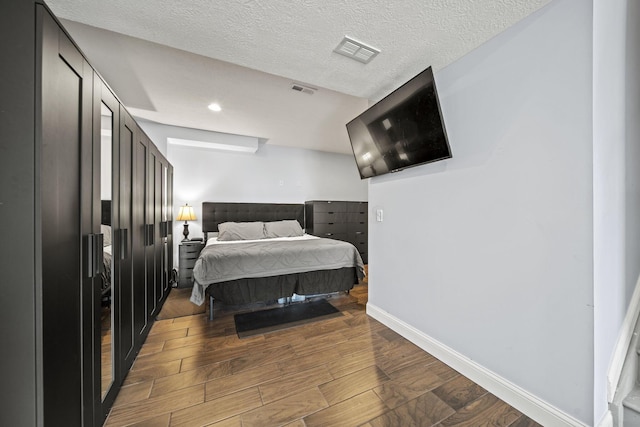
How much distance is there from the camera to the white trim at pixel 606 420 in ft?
3.48

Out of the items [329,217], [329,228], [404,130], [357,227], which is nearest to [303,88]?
[404,130]

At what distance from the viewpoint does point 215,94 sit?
262cm

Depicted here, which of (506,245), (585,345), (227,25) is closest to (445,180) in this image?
(506,245)

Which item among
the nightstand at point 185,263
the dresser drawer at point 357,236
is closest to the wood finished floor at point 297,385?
the nightstand at point 185,263

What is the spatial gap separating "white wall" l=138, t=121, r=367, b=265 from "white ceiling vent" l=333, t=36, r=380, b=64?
3.14 m

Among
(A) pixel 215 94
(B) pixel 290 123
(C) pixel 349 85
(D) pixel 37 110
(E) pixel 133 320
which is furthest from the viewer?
(B) pixel 290 123

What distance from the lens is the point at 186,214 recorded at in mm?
3705

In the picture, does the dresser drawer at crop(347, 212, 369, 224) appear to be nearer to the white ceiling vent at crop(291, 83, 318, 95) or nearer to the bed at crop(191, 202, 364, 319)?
the bed at crop(191, 202, 364, 319)

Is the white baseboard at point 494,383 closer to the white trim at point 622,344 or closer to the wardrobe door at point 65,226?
the white trim at point 622,344

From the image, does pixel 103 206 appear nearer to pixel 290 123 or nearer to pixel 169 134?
pixel 290 123

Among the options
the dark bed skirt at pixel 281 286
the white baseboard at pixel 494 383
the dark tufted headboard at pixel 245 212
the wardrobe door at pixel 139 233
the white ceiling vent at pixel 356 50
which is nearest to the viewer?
the white baseboard at pixel 494 383

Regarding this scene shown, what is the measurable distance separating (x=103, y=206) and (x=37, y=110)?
1.79ft

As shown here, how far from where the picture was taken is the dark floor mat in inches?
86.6

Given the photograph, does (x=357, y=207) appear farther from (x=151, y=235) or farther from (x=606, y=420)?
(x=606, y=420)
